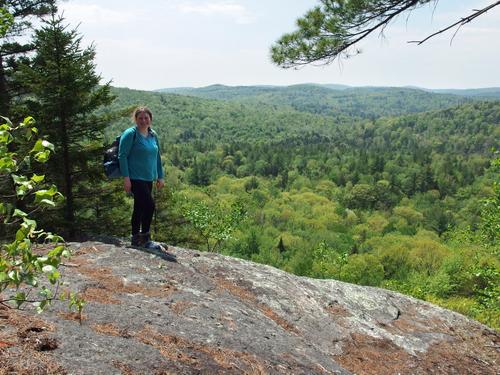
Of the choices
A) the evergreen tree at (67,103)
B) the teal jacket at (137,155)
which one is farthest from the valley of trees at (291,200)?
the teal jacket at (137,155)

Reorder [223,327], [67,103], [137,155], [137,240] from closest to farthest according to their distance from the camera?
[223,327], [137,155], [137,240], [67,103]

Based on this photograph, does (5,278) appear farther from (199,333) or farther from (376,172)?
(376,172)

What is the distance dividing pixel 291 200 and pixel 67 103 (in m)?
99.3

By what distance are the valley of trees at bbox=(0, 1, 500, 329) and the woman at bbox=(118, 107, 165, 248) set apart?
1509 mm

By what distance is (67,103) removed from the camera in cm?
1034

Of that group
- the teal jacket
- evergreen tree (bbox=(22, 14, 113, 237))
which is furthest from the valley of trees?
the teal jacket

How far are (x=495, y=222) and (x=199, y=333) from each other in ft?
49.5

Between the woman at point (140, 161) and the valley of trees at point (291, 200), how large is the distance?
1509 millimetres

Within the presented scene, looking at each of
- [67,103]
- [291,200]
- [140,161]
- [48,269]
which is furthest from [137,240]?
[291,200]

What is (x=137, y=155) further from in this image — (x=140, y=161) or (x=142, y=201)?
(x=142, y=201)

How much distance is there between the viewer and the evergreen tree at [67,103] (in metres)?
10.2

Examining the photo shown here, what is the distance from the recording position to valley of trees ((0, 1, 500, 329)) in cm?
1056

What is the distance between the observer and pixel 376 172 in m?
130

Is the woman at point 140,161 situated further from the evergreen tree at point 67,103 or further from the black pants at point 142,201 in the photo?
the evergreen tree at point 67,103
